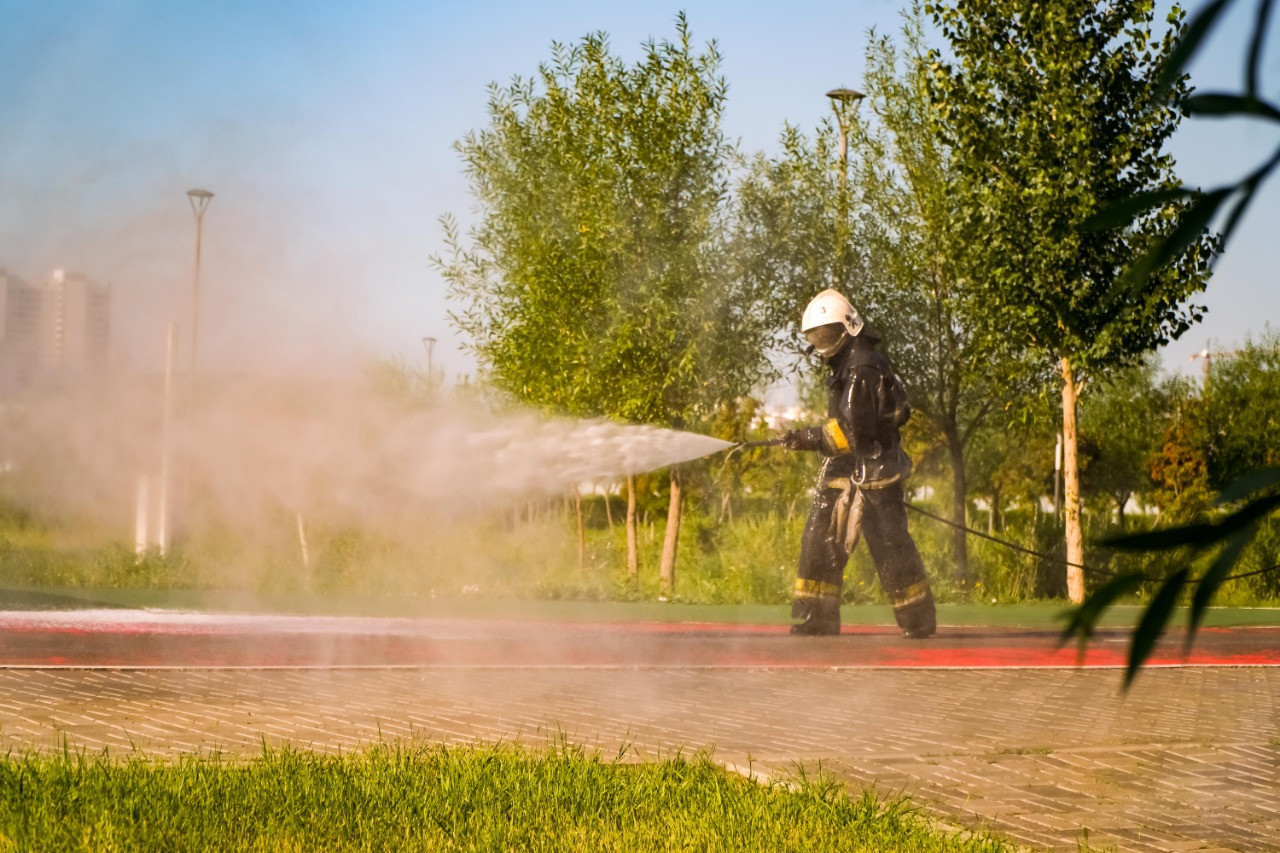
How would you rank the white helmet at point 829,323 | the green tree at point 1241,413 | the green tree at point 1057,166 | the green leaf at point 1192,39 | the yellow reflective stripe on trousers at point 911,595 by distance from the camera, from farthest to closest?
the green tree at point 1241,413 → the green tree at point 1057,166 → the yellow reflective stripe on trousers at point 911,595 → the white helmet at point 829,323 → the green leaf at point 1192,39

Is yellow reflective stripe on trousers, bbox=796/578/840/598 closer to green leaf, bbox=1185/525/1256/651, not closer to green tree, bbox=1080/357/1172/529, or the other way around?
green leaf, bbox=1185/525/1256/651

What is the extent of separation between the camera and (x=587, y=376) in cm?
1573

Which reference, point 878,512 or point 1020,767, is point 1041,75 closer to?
point 878,512

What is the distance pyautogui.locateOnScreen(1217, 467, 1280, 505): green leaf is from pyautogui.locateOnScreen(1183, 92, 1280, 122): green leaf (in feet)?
1.02

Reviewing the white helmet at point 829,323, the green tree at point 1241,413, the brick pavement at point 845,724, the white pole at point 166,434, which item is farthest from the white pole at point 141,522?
the green tree at point 1241,413

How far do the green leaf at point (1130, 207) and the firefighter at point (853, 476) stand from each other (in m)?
8.37

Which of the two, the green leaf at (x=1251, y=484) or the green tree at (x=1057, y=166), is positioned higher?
the green tree at (x=1057, y=166)

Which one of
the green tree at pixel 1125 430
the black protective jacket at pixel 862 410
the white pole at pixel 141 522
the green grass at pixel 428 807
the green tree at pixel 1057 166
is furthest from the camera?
the green tree at pixel 1125 430

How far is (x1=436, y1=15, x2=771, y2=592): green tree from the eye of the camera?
15805mm

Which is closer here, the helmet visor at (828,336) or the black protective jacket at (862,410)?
the black protective jacket at (862,410)

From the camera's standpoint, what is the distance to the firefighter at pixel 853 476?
33.0 ft

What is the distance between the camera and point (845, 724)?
792 centimetres

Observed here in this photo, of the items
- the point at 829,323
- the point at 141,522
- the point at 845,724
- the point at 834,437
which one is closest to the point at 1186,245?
the point at 845,724

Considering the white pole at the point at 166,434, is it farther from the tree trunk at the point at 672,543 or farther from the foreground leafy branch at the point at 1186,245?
the foreground leafy branch at the point at 1186,245
